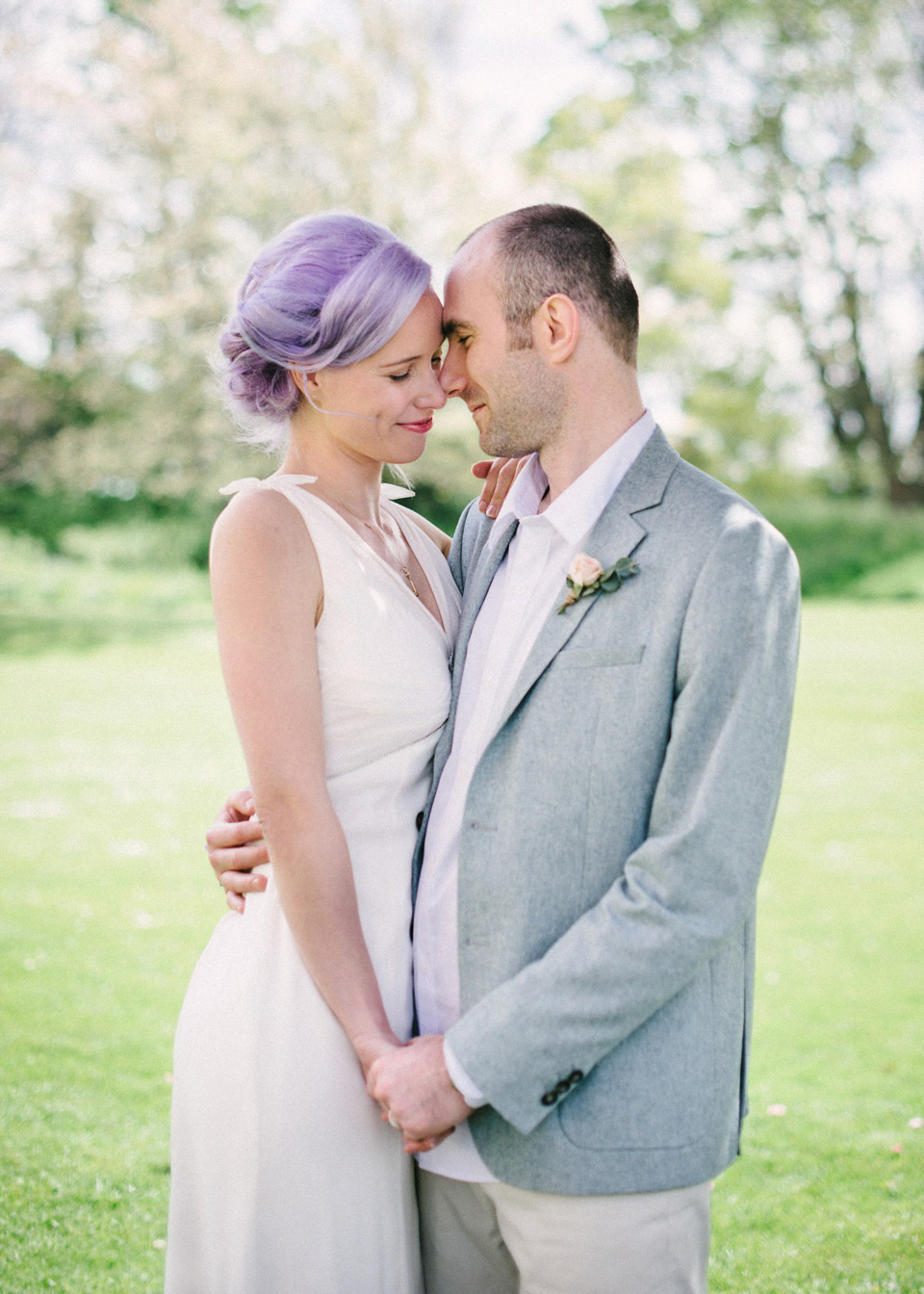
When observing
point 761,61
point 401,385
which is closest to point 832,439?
point 761,61

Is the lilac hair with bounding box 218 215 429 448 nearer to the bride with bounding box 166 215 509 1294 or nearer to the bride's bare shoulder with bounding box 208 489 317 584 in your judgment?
the bride with bounding box 166 215 509 1294

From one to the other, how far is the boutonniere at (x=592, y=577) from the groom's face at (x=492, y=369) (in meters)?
0.36

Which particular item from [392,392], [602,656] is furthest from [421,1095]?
[392,392]

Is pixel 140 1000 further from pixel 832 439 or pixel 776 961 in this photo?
pixel 832 439

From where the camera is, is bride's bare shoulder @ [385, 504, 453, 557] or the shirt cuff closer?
the shirt cuff

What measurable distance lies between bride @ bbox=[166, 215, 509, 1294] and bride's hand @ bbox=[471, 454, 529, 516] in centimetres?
46

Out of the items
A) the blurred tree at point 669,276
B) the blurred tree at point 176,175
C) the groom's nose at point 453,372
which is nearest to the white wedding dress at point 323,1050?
the groom's nose at point 453,372

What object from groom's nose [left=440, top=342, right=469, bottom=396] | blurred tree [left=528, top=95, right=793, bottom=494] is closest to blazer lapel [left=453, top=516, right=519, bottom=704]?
groom's nose [left=440, top=342, right=469, bottom=396]

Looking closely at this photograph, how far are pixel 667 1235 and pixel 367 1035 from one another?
62 centimetres

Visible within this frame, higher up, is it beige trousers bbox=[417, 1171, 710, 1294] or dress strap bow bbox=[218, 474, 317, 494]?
dress strap bow bbox=[218, 474, 317, 494]

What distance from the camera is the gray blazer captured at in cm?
197

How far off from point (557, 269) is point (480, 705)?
86 centimetres

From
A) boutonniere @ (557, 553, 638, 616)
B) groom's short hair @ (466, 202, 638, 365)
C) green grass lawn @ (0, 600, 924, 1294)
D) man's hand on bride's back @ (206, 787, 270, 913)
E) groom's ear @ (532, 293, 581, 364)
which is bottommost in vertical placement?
green grass lawn @ (0, 600, 924, 1294)

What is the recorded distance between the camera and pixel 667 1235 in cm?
211
